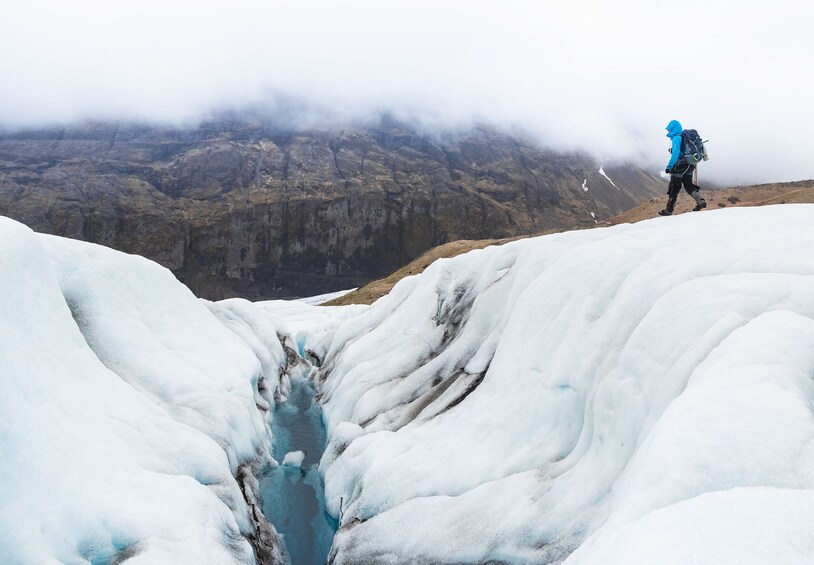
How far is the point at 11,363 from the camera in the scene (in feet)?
32.9

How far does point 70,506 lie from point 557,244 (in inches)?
615

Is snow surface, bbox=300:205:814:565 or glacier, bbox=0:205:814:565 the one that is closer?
snow surface, bbox=300:205:814:565

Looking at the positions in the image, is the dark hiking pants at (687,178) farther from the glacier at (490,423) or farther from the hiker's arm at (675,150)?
the glacier at (490,423)

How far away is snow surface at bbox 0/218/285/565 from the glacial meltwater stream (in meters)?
1.35

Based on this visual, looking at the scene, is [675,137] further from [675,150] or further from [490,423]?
[490,423]

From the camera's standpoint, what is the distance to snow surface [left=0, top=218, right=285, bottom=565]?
9125 millimetres

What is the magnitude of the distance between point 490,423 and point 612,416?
4548 millimetres

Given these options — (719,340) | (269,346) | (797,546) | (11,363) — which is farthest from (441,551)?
(269,346)

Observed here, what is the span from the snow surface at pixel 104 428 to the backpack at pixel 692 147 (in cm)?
1730

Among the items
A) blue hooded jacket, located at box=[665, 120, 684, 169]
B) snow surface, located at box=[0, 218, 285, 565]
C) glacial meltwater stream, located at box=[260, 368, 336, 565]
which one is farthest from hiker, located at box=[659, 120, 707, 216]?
snow surface, located at box=[0, 218, 285, 565]

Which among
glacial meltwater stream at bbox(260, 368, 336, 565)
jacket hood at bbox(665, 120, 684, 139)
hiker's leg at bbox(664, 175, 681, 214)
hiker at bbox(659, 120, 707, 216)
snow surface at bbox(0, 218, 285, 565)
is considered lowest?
glacial meltwater stream at bbox(260, 368, 336, 565)

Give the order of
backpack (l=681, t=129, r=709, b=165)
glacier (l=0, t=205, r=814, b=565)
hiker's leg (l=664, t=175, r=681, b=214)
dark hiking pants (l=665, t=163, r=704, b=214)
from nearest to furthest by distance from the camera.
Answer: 1. glacier (l=0, t=205, r=814, b=565)
2. backpack (l=681, t=129, r=709, b=165)
3. dark hiking pants (l=665, t=163, r=704, b=214)
4. hiker's leg (l=664, t=175, r=681, b=214)

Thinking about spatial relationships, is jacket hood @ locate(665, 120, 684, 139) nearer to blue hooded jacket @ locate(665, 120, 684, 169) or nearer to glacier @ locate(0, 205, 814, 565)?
blue hooded jacket @ locate(665, 120, 684, 169)

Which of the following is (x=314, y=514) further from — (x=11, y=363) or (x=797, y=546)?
(x=797, y=546)
